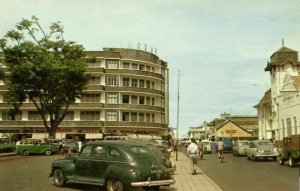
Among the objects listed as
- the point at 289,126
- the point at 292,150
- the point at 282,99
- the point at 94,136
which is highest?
the point at 282,99

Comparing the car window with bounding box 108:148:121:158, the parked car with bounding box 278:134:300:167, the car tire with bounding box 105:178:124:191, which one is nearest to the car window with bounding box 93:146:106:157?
the car window with bounding box 108:148:121:158

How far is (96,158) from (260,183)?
702 centimetres

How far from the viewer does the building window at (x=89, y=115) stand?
2938 inches

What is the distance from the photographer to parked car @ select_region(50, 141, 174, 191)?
517 inches

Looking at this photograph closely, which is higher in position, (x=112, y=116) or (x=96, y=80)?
(x=96, y=80)

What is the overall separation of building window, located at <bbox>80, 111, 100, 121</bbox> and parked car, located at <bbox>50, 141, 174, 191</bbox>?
59.8 m

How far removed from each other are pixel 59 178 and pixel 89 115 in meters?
59.5

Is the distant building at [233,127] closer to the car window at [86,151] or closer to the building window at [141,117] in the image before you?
the building window at [141,117]

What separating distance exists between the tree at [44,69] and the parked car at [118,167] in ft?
105

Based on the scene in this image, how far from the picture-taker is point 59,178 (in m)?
15.9

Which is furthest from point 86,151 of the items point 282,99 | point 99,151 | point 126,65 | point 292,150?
point 126,65

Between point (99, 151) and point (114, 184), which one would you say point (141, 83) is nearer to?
point (99, 151)

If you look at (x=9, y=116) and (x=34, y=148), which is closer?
(x=34, y=148)

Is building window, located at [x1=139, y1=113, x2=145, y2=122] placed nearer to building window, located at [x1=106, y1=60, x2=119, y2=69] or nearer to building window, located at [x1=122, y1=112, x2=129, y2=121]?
building window, located at [x1=122, y1=112, x2=129, y2=121]
